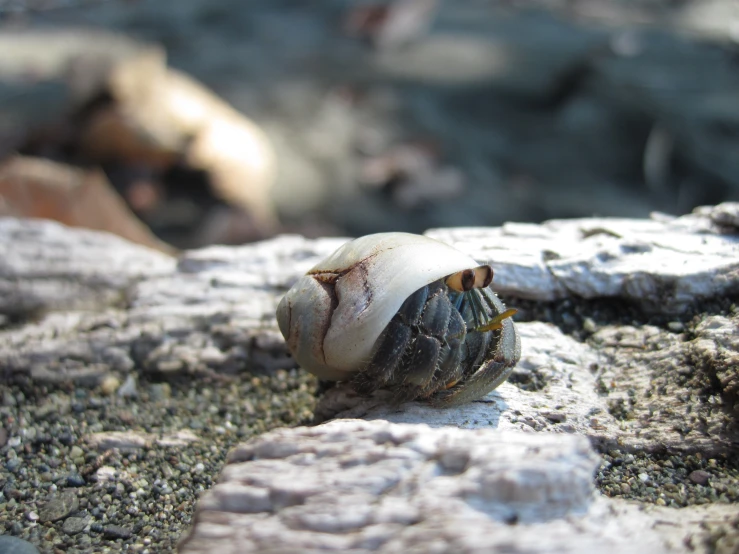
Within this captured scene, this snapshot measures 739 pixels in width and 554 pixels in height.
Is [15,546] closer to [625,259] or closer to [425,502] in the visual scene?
[425,502]

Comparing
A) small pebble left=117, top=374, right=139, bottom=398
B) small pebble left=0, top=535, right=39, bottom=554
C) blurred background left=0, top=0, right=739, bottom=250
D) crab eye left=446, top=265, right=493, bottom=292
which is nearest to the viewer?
small pebble left=0, top=535, right=39, bottom=554

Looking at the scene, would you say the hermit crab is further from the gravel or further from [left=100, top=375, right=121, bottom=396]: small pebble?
[left=100, top=375, right=121, bottom=396]: small pebble

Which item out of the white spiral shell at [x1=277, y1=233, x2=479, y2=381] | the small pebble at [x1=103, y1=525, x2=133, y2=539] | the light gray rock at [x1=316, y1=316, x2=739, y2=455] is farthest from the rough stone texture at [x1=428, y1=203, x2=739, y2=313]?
the small pebble at [x1=103, y1=525, x2=133, y2=539]

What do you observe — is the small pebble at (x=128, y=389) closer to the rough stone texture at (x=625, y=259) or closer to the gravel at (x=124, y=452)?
the gravel at (x=124, y=452)

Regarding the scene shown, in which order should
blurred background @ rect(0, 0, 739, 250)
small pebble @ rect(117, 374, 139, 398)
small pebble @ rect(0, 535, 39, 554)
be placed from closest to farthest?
1. small pebble @ rect(0, 535, 39, 554)
2. small pebble @ rect(117, 374, 139, 398)
3. blurred background @ rect(0, 0, 739, 250)

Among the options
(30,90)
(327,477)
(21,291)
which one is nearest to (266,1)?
(30,90)

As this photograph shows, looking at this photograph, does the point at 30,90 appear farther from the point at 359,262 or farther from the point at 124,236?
the point at 359,262
